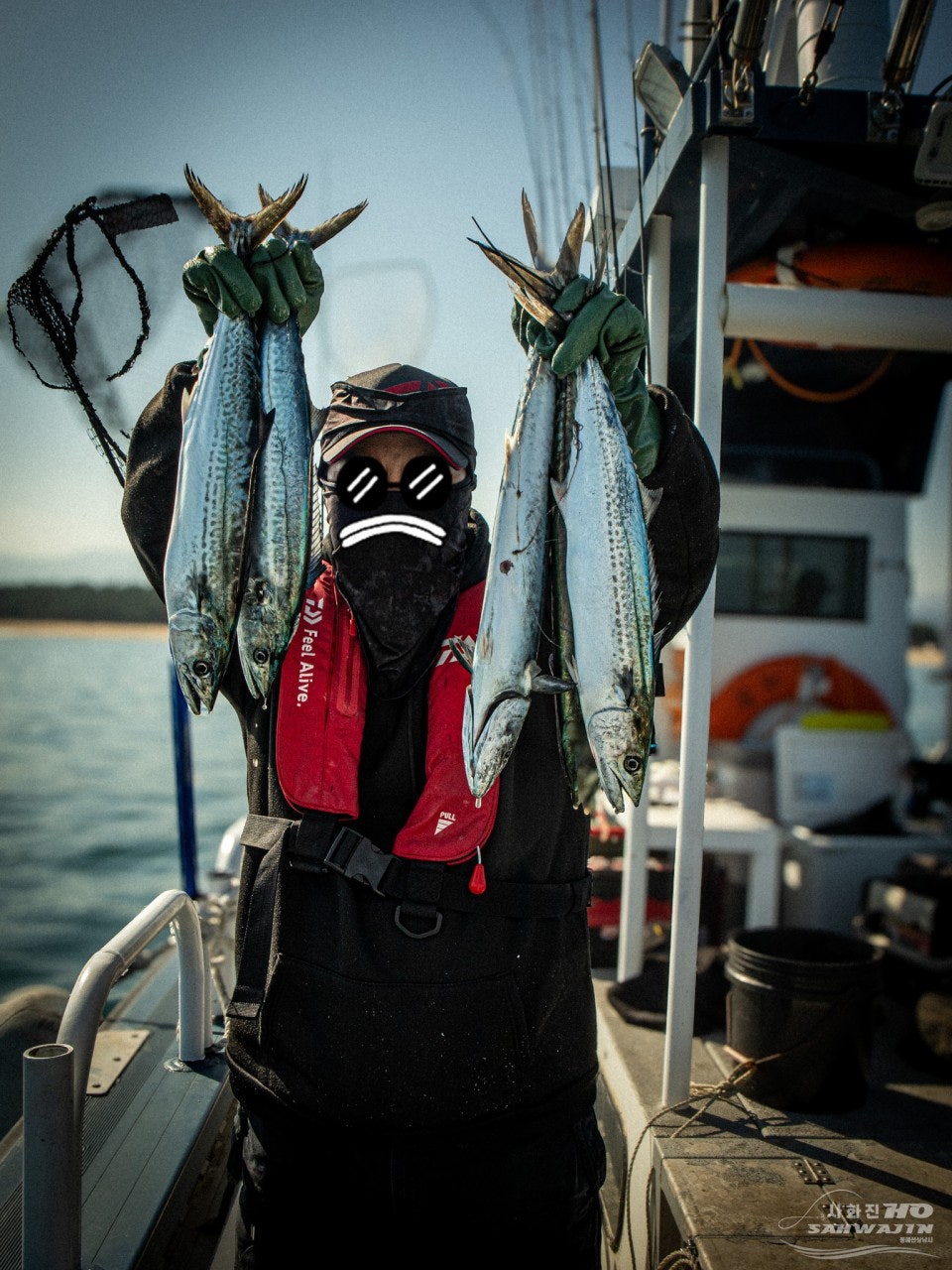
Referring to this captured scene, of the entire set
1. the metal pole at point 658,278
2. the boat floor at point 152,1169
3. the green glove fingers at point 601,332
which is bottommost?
the boat floor at point 152,1169

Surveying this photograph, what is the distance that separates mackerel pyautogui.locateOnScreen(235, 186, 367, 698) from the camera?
193cm

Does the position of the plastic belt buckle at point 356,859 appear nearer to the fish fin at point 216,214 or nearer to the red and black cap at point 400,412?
the red and black cap at point 400,412

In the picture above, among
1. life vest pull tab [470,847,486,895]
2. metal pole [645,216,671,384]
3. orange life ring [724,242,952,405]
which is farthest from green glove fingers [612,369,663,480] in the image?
orange life ring [724,242,952,405]

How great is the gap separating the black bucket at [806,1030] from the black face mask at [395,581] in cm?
201

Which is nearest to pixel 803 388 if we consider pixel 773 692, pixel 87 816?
pixel 773 692

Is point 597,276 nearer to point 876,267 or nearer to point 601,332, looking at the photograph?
point 601,332

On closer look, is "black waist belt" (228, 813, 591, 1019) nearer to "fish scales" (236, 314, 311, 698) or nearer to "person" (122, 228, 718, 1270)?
"person" (122, 228, 718, 1270)

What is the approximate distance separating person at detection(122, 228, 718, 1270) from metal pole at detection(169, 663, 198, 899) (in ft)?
8.13

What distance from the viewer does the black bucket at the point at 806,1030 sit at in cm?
311

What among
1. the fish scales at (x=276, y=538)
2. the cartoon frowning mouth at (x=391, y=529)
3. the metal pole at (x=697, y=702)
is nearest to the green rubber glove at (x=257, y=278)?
the fish scales at (x=276, y=538)

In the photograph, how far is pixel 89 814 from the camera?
81.1 ft

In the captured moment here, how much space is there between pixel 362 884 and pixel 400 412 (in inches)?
49.4
